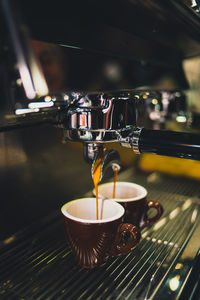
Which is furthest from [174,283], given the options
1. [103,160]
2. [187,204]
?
[187,204]

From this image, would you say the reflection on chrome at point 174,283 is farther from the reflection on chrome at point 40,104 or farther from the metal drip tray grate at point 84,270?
the reflection on chrome at point 40,104

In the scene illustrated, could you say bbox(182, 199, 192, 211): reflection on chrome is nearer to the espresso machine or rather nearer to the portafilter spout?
the espresso machine

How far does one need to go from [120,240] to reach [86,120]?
210 mm

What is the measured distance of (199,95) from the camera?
3.53 feet

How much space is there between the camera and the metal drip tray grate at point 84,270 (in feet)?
1.37

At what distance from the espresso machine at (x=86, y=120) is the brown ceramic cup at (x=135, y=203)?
3cm

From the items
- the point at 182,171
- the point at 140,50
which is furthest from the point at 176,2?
the point at 182,171

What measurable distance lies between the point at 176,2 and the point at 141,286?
0.42 metres

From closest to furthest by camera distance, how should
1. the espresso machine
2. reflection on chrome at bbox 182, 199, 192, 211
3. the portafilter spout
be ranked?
the espresso machine, the portafilter spout, reflection on chrome at bbox 182, 199, 192, 211

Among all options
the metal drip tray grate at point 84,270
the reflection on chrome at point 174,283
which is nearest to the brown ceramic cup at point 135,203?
the metal drip tray grate at point 84,270

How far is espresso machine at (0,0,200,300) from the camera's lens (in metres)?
0.38

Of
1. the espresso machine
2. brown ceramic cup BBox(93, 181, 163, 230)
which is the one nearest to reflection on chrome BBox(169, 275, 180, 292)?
the espresso machine

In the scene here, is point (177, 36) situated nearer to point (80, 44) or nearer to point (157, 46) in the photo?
point (157, 46)

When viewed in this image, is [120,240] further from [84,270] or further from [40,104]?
[40,104]
